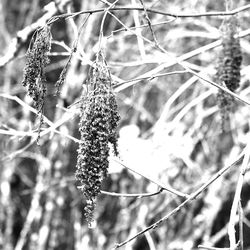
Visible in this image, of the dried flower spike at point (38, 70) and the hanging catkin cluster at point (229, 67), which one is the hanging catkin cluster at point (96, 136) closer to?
the dried flower spike at point (38, 70)

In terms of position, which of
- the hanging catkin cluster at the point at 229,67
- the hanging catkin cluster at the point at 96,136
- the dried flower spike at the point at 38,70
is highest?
the hanging catkin cluster at the point at 229,67

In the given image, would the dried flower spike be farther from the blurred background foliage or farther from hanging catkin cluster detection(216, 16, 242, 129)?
the blurred background foliage

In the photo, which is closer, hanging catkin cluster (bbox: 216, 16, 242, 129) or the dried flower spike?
the dried flower spike

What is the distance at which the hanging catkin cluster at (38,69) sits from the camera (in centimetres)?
105

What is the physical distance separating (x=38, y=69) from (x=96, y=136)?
22cm

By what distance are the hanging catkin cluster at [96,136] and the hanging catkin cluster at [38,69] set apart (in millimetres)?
107

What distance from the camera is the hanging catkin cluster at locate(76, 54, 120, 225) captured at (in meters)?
0.97

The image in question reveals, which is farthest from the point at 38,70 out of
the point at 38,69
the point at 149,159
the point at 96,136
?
the point at 149,159

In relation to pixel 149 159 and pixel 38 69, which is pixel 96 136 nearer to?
pixel 38 69

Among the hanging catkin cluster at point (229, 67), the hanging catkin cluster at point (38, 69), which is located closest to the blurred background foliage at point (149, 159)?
the hanging catkin cluster at point (229, 67)

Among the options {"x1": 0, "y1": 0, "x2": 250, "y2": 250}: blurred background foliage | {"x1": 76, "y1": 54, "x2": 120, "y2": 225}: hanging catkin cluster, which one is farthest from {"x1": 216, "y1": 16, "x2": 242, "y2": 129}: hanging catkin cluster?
{"x1": 0, "y1": 0, "x2": 250, "y2": 250}: blurred background foliage

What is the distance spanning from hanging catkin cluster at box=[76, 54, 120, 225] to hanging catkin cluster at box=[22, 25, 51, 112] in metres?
0.11

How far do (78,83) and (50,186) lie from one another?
2.28 feet

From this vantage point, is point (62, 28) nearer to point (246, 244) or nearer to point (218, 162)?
point (218, 162)
